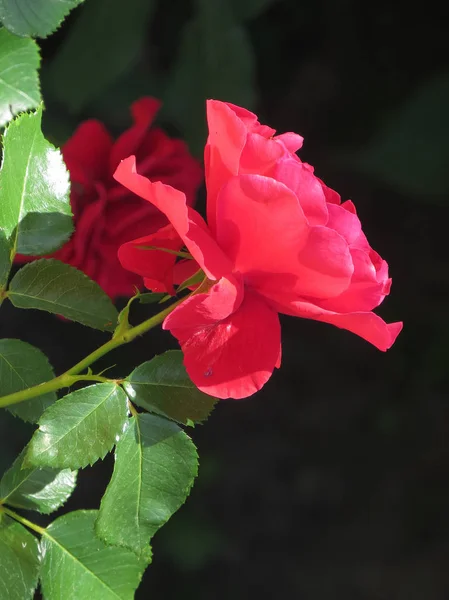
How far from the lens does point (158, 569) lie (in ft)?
5.71

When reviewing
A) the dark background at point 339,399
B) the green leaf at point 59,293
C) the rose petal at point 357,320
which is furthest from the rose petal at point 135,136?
the dark background at point 339,399

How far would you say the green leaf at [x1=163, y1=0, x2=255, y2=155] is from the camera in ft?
4.64

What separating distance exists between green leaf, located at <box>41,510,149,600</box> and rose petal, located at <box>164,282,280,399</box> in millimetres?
→ 176

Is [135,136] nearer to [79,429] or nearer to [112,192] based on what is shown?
[112,192]

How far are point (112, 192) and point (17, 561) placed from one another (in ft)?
1.17

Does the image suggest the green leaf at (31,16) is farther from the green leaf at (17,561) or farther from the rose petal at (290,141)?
the green leaf at (17,561)

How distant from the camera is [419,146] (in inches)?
67.3

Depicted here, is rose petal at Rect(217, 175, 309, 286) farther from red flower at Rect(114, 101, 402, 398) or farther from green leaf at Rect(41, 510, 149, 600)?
green leaf at Rect(41, 510, 149, 600)

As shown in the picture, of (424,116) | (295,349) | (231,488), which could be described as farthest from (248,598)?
(424,116)

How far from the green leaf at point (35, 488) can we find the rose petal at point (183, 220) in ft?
0.67

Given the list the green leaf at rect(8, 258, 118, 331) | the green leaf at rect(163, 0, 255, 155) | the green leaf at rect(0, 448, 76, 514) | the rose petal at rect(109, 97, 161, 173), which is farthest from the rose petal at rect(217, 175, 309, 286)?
the green leaf at rect(163, 0, 255, 155)

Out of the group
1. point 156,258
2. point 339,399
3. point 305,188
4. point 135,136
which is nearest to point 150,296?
point 156,258

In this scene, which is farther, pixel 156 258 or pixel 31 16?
pixel 31 16

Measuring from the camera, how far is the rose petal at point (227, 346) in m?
0.47
